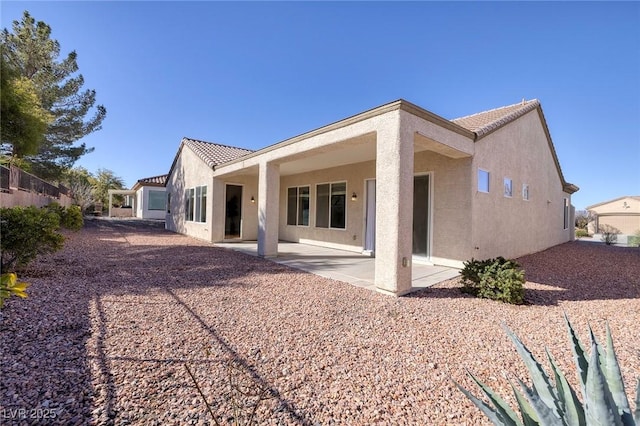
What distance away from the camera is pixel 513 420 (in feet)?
4.31

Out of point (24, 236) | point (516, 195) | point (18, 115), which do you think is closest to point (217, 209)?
point (24, 236)

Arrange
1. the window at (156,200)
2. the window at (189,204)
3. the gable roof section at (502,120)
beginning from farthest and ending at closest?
the window at (156,200)
the window at (189,204)
the gable roof section at (502,120)

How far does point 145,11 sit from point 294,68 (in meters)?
6.52

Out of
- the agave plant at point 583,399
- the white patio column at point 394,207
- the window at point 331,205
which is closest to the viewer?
the agave plant at point 583,399

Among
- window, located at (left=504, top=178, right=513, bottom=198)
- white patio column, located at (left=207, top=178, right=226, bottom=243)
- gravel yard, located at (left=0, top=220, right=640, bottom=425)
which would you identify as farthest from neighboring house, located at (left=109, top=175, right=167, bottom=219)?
window, located at (left=504, top=178, right=513, bottom=198)

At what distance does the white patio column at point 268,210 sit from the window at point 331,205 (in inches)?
114

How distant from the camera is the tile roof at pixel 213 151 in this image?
1270 cm

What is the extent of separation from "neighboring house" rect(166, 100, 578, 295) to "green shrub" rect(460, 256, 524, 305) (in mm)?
1279

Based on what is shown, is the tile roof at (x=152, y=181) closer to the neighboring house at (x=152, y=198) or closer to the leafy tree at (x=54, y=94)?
the neighboring house at (x=152, y=198)

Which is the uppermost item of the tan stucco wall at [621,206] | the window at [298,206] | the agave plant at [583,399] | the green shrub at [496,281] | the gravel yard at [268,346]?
the tan stucco wall at [621,206]

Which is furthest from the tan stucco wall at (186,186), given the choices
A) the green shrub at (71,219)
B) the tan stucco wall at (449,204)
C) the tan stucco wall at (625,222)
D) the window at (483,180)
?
the tan stucco wall at (625,222)

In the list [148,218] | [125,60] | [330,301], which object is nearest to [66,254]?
[125,60]

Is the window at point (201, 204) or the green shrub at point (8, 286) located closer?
the green shrub at point (8, 286)

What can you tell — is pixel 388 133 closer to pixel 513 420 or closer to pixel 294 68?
pixel 513 420
